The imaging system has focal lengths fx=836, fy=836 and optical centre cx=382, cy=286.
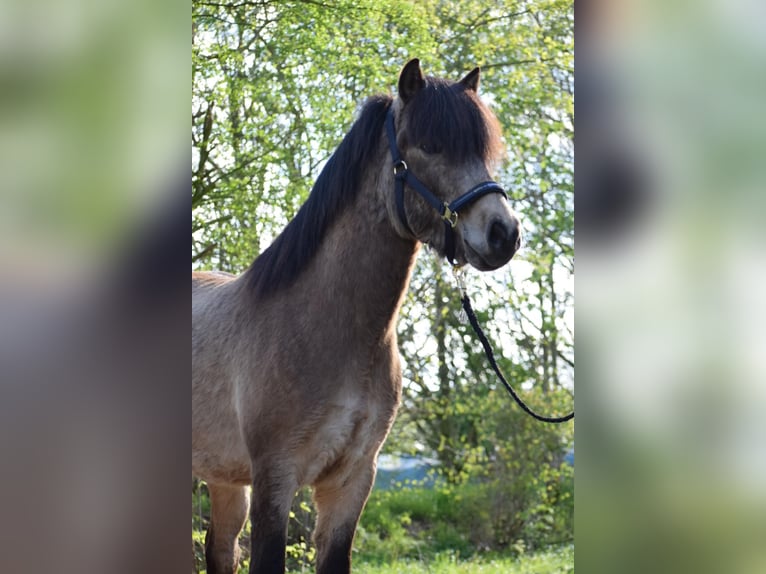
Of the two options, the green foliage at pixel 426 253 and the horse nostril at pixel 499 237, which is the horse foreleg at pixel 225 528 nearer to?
the green foliage at pixel 426 253

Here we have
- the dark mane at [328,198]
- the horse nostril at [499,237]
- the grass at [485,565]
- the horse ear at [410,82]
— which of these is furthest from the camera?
the grass at [485,565]

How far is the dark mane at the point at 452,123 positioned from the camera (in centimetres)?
233

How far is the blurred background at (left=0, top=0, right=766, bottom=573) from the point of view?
0.87m

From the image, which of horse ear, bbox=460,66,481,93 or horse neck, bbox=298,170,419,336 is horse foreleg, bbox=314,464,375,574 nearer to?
horse neck, bbox=298,170,419,336

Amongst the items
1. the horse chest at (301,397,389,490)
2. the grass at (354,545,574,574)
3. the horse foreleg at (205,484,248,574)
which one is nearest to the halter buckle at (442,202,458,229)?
the horse chest at (301,397,389,490)

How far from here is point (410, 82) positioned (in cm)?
247

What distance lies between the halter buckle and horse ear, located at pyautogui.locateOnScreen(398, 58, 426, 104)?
0.40 meters

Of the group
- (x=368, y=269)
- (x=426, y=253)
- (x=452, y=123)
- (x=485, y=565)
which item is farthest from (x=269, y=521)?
(x=426, y=253)
